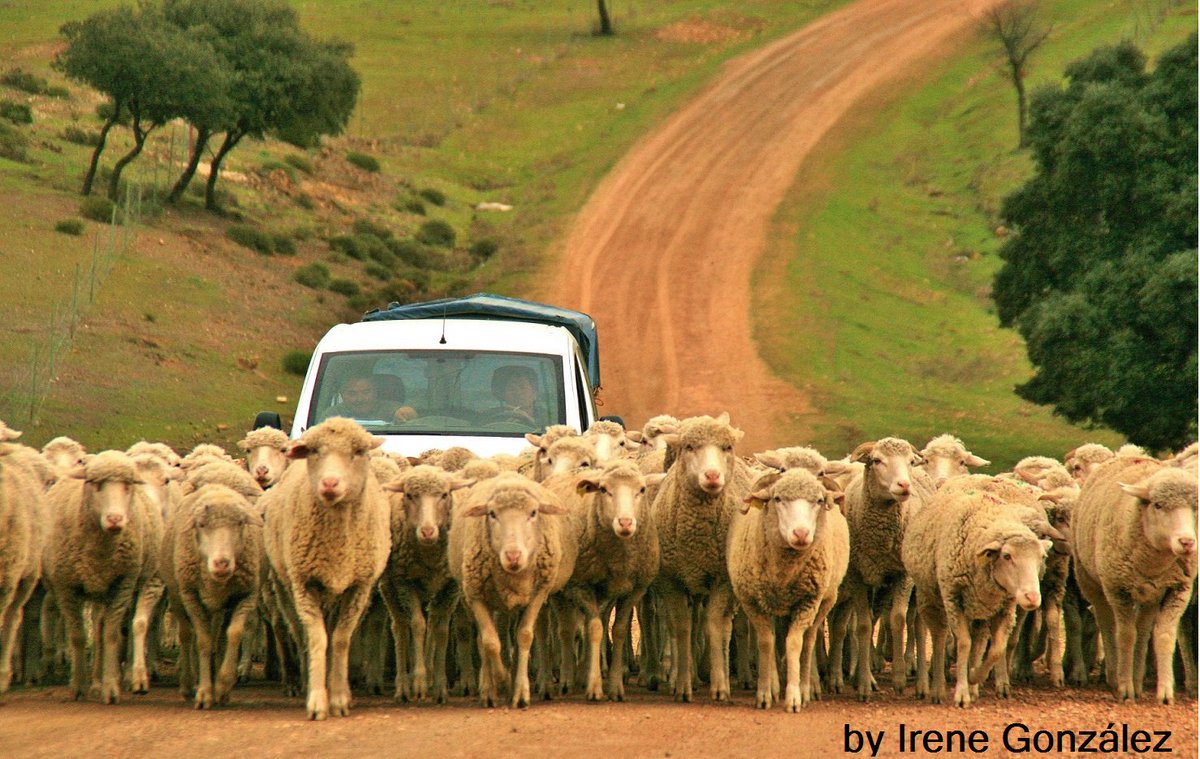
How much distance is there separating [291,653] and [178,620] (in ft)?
3.50

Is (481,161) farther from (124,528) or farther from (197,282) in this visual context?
(124,528)

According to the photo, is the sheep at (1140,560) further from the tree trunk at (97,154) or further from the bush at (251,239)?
the tree trunk at (97,154)

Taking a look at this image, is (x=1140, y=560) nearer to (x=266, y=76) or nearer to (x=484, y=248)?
(x=484, y=248)

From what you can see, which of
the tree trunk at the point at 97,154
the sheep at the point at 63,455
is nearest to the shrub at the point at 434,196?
the tree trunk at the point at 97,154

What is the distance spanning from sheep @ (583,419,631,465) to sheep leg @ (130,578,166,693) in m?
3.37

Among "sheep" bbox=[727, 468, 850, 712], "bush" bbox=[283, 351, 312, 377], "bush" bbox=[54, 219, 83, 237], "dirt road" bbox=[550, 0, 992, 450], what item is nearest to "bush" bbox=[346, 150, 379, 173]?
"dirt road" bbox=[550, 0, 992, 450]

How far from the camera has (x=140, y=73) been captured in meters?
35.5

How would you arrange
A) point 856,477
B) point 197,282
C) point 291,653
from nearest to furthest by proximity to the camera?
point 291,653 < point 856,477 < point 197,282

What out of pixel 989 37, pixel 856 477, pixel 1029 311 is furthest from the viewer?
pixel 989 37

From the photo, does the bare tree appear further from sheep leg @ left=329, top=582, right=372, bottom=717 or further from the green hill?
sheep leg @ left=329, top=582, right=372, bottom=717

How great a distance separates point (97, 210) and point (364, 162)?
14786 mm

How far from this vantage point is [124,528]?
11352 millimetres

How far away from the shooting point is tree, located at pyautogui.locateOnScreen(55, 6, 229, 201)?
1399 inches

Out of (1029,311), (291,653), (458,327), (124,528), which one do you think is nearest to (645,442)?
(458,327)
